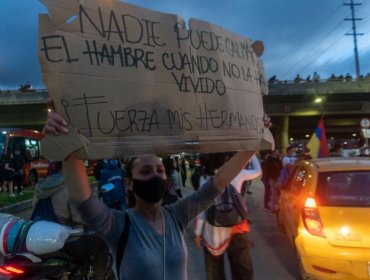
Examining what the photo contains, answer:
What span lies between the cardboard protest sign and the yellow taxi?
3040 millimetres

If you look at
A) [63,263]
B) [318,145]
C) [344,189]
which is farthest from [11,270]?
[318,145]

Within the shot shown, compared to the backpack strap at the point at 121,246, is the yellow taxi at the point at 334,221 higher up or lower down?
lower down

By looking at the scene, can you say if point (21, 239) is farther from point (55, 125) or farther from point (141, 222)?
point (55, 125)

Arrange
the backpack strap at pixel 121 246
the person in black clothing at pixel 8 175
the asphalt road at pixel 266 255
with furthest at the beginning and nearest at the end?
1. the person in black clothing at pixel 8 175
2. the asphalt road at pixel 266 255
3. the backpack strap at pixel 121 246

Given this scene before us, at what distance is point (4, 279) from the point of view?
6.05m

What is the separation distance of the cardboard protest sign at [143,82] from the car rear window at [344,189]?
3.24 metres

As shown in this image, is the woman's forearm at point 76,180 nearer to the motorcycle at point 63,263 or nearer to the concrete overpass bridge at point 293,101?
the motorcycle at point 63,263

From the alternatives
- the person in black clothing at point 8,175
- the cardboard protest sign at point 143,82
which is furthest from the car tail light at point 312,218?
the person in black clothing at point 8,175

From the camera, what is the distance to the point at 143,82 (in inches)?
95.1

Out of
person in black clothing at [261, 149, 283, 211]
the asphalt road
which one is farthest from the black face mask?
person in black clothing at [261, 149, 283, 211]

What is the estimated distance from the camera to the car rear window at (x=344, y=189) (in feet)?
19.1

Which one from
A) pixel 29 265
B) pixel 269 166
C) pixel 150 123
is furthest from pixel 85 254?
pixel 269 166

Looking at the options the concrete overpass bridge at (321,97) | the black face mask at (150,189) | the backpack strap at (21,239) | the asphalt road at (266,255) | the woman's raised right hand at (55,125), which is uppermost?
the concrete overpass bridge at (321,97)

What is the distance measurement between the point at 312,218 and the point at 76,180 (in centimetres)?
414
